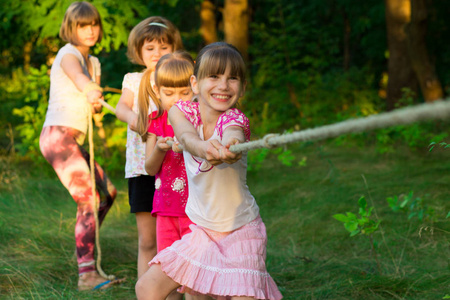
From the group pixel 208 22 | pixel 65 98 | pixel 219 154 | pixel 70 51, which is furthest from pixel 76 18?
pixel 208 22

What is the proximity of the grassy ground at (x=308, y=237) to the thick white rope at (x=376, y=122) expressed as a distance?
147cm

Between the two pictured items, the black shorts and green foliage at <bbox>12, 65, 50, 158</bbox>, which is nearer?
the black shorts

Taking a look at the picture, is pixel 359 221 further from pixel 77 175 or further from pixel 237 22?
pixel 237 22

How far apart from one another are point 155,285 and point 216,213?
0.36 metres

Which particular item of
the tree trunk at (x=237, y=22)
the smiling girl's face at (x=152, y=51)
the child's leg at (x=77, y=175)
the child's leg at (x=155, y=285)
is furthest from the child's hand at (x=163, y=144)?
the tree trunk at (x=237, y=22)

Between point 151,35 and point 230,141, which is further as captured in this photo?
point 151,35

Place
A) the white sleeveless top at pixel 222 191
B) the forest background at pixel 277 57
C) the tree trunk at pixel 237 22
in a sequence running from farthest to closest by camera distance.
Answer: the tree trunk at pixel 237 22
the forest background at pixel 277 57
the white sleeveless top at pixel 222 191

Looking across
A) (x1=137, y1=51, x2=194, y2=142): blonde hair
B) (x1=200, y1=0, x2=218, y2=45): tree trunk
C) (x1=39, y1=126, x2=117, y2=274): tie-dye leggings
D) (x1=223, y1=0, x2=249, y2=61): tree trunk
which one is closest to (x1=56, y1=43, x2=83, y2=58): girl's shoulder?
(x1=39, y1=126, x2=117, y2=274): tie-dye leggings

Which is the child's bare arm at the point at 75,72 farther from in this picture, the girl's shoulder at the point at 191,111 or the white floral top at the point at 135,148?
the girl's shoulder at the point at 191,111

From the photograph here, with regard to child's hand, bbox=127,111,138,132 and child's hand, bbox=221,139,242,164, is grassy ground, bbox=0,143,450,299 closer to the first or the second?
child's hand, bbox=127,111,138,132

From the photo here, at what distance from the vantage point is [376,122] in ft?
4.12

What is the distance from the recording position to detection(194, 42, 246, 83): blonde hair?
2.27 metres

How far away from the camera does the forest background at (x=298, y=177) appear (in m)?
3.65

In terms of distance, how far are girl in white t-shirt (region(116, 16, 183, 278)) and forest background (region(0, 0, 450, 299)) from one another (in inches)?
22.1
